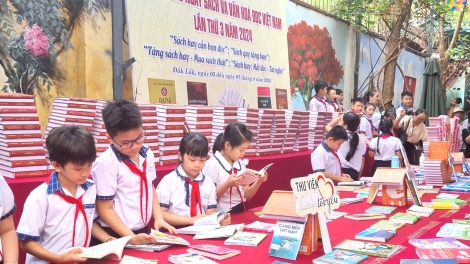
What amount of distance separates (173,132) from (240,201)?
0.83 m

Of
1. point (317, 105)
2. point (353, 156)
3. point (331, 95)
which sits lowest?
point (353, 156)

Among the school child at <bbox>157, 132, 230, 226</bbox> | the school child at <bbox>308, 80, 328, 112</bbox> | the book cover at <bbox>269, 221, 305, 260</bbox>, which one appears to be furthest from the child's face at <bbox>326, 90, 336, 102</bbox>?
the book cover at <bbox>269, 221, 305, 260</bbox>

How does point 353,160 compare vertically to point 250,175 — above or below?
below

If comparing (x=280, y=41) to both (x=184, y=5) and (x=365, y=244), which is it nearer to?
(x=184, y=5)

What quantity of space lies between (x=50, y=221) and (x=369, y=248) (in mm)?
1247

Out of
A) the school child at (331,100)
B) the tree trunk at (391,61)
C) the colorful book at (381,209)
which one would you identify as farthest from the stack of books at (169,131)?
the tree trunk at (391,61)

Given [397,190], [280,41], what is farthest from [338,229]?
[280,41]

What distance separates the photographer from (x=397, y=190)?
283 centimetres

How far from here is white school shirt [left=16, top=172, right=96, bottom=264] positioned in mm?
1821

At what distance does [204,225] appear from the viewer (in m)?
2.24

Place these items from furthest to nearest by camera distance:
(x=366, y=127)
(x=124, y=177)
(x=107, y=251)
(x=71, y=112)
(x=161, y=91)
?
(x=366, y=127), (x=161, y=91), (x=71, y=112), (x=124, y=177), (x=107, y=251)

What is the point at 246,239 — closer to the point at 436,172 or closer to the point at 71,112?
the point at 71,112

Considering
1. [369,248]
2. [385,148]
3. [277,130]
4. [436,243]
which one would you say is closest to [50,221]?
[369,248]

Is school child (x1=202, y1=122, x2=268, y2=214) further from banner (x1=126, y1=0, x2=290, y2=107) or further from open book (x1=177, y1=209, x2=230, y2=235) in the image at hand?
banner (x1=126, y1=0, x2=290, y2=107)
